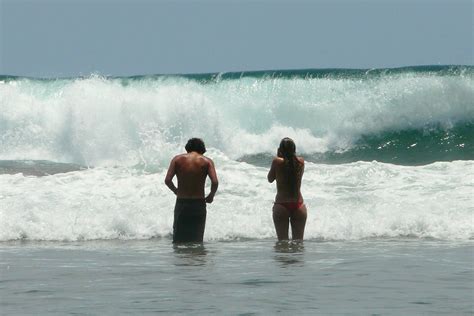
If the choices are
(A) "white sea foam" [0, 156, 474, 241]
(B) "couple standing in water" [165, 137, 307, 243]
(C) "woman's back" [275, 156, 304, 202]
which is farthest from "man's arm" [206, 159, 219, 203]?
(A) "white sea foam" [0, 156, 474, 241]

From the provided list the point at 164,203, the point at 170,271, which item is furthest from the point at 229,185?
the point at 170,271

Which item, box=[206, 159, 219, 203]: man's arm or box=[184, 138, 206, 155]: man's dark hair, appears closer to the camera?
box=[206, 159, 219, 203]: man's arm

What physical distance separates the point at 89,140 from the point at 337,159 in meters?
5.17

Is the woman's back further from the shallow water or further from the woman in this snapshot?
the shallow water

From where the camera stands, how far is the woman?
33.6ft

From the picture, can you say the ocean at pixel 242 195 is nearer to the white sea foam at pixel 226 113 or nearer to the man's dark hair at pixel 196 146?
the white sea foam at pixel 226 113

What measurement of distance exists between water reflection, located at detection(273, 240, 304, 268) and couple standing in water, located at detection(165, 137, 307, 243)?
118 millimetres

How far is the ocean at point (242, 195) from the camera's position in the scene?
7094mm

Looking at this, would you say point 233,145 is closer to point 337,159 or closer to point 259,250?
point 337,159

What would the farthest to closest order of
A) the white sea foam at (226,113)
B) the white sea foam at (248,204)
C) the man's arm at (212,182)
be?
the white sea foam at (226,113), the white sea foam at (248,204), the man's arm at (212,182)

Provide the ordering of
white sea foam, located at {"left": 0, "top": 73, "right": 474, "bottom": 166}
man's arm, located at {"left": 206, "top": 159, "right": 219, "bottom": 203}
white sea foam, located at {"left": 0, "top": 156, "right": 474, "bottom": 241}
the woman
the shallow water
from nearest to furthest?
the shallow water → man's arm, located at {"left": 206, "top": 159, "right": 219, "bottom": 203} → the woman → white sea foam, located at {"left": 0, "top": 156, "right": 474, "bottom": 241} → white sea foam, located at {"left": 0, "top": 73, "right": 474, "bottom": 166}

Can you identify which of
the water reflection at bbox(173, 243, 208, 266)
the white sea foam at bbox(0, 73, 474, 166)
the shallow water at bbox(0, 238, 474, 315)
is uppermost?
the white sea foam at bbox(0, 73, 474, 166)

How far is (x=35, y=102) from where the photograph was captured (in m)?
26.0

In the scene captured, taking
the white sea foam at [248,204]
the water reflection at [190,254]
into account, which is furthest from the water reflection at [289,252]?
the white sea foam at [248,204]
